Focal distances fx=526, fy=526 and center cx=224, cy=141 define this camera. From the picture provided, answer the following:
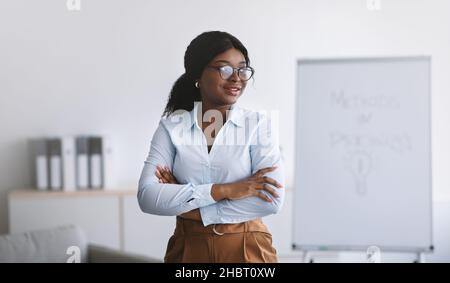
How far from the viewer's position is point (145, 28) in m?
1.41

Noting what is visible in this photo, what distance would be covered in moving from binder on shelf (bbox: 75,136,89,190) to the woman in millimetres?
1174

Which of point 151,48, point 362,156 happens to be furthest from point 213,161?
point 362,156

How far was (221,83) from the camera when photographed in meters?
1.14

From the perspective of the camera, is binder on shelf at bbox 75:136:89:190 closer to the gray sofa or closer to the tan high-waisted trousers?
the gray sofa

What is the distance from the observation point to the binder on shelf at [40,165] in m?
1.97

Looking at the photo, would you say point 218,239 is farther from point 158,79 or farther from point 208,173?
point 158,79

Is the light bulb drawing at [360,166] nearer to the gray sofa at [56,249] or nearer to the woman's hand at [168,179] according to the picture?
the gray sofa at [56,249]

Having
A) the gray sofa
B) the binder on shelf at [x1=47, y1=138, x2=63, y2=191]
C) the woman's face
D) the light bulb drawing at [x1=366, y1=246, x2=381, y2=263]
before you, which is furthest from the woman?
the binder on shelf at [x1=47, y1=138, x2=63, y2=191]

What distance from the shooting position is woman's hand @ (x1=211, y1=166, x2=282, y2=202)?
45.1 inches

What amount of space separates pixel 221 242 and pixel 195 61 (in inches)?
16.2

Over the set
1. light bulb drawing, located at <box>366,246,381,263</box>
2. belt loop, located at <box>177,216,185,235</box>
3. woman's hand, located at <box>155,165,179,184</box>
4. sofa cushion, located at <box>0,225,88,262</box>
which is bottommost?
light bulb drawing, located at <box>366,246,381,263</box>

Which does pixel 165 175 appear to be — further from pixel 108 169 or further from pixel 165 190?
pixel 108 169
